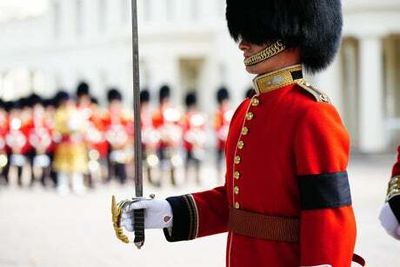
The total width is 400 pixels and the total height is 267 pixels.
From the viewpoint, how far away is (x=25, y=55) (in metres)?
44.5

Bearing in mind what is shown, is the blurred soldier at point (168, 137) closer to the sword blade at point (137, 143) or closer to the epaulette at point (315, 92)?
the sword blade at point (137, 143)

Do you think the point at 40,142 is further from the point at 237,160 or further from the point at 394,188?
the point at 394,188

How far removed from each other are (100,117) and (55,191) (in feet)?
4.52

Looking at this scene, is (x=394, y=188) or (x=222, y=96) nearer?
(x=394, y=188)

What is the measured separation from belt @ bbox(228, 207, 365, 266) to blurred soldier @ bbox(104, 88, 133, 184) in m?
11.0

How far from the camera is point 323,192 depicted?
2475 mm

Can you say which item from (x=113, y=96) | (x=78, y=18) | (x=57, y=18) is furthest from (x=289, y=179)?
(x=57, y=18)

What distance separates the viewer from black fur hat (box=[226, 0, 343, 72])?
9.09 ft

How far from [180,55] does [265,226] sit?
90.6 feet

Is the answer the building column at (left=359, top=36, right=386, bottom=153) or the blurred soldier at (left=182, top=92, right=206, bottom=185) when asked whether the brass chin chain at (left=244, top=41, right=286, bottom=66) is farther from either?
the building column at (left=359, top=36, right=386, bottom=153)

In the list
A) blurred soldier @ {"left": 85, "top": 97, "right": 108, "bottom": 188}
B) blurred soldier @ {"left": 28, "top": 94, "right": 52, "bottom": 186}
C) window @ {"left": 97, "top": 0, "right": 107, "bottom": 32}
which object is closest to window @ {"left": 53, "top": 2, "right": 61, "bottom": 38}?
window @ {"left": 97, "top": 0, "right": 107, "bottom": 32}

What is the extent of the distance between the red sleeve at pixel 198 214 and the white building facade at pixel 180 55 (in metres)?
17.3

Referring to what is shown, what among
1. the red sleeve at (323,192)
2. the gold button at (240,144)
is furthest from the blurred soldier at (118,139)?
the red sleeve at (323,192)

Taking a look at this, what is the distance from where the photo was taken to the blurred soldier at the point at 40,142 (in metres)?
14.0
